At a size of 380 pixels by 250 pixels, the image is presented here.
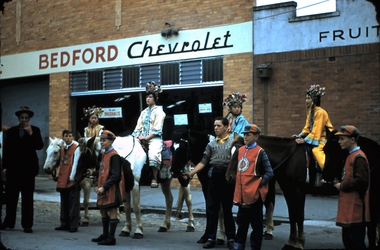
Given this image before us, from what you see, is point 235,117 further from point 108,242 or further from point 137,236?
point 108,242

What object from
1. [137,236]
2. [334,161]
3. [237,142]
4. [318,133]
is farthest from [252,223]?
[137,236]

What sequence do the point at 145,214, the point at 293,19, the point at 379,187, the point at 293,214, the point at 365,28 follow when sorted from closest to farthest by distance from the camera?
the point at 379,187, the point at 293,214, the point at 145,214, the point at 365,28, the point at 293,19

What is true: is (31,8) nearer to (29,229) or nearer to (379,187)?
(29,229)

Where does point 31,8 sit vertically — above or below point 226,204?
above

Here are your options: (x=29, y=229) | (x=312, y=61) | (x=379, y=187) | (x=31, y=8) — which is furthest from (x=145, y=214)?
(x=31, y=8)

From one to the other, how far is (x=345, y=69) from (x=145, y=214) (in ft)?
21.3

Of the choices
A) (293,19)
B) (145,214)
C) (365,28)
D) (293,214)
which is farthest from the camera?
(293,19)

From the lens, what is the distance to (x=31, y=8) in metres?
23.4

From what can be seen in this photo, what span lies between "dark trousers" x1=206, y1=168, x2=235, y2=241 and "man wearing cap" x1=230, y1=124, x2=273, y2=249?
2.29ft

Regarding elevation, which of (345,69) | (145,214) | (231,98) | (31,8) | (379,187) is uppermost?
(31,8)

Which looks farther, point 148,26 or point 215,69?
point 148,26

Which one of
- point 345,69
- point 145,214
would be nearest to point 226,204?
point 145,214

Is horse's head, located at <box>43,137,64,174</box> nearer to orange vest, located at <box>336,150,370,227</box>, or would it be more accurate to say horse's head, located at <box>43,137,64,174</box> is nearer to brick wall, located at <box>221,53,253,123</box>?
orange vest, located at <box>336,150,370,227</box>

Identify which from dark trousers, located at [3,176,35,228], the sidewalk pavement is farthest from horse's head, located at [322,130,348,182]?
dark trousers, located at [3,176,35,228]
